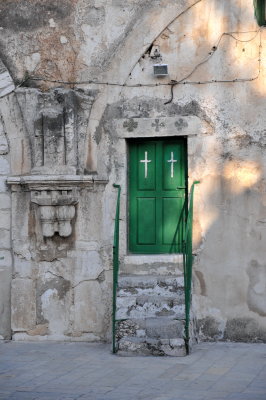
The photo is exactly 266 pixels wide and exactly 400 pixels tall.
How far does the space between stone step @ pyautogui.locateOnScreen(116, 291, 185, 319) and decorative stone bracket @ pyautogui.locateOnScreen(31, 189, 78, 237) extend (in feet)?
3.84

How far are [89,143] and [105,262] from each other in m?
1.47

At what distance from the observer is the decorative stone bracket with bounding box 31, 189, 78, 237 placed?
906 centimetres

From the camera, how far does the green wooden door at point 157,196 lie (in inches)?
361

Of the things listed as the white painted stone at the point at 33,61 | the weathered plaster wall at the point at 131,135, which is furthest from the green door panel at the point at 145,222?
the white painted stone at the point at 33,61

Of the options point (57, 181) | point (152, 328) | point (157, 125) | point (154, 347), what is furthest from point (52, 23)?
point (154, 347)

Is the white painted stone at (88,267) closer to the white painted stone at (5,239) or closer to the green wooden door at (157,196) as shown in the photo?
the green wooden door at (157,196)

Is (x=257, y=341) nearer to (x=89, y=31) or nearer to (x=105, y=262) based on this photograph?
(x=105, y=262)

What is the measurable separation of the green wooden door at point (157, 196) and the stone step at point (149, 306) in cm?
79

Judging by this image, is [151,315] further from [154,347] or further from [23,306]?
[23,306]

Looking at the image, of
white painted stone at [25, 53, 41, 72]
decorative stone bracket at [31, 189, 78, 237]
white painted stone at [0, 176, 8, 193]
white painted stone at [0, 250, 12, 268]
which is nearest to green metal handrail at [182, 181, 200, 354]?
decorative stone bracket at [31, 189, 78, 237]

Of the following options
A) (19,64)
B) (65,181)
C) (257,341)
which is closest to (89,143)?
(65,181)

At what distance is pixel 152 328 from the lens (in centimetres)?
819

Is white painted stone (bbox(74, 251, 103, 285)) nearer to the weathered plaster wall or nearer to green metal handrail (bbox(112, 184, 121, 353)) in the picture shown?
the weathered plaster wall

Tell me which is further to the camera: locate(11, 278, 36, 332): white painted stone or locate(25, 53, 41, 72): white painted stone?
locate(25, 53, 41, 72): white painted stone
